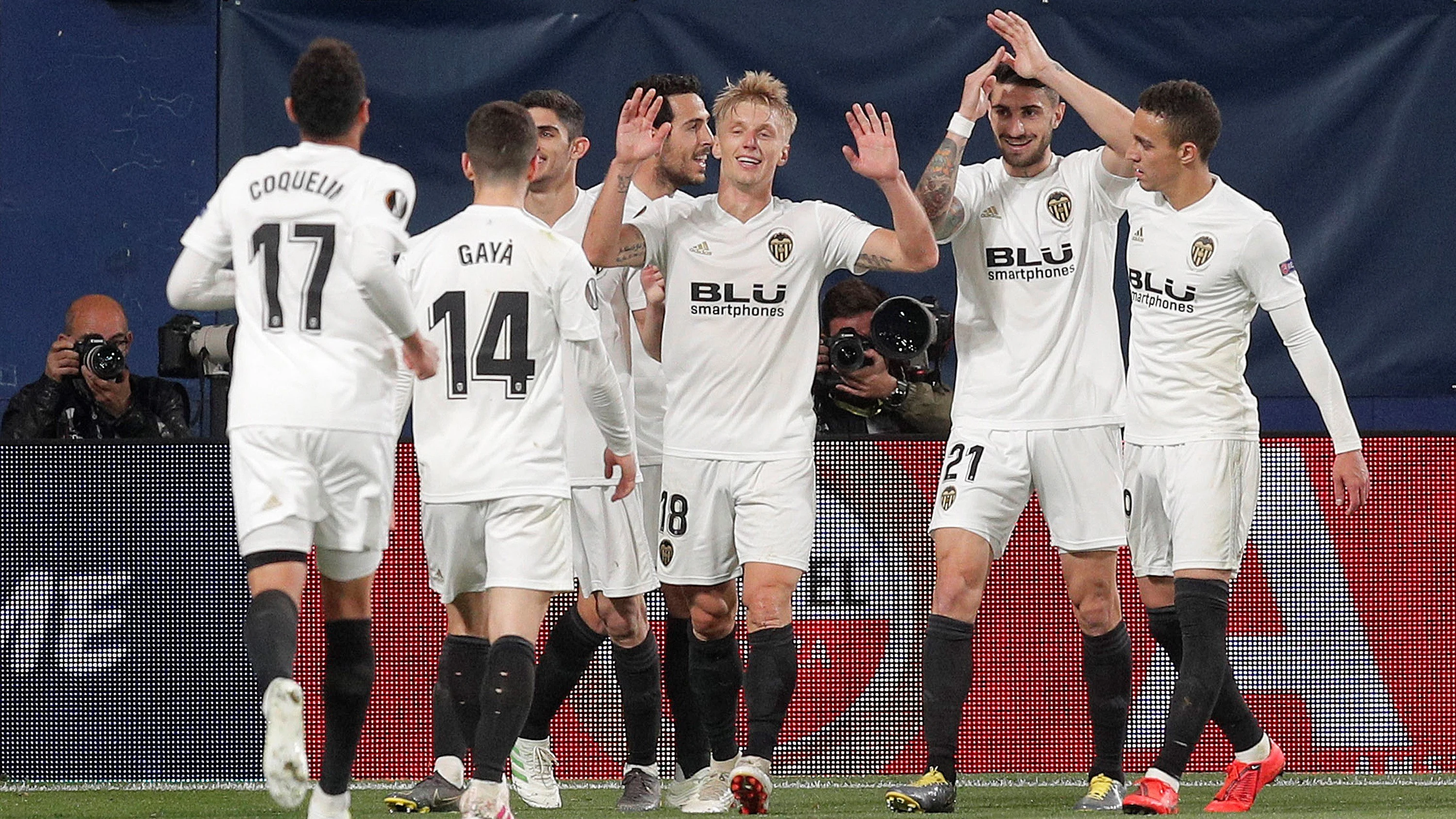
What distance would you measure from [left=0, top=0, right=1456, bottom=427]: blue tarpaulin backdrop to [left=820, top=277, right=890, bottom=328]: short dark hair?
47.8 inches

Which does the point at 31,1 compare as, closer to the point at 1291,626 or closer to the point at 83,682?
the point at 83,682

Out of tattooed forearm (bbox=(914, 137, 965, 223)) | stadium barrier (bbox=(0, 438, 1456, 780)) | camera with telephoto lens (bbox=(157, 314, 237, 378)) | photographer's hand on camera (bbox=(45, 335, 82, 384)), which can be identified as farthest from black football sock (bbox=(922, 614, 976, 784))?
photographer's hand on camera (bbox=(45, 335, 82, 384))

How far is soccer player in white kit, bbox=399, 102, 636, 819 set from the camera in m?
5.29

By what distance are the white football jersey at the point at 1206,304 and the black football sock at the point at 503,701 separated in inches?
83.1

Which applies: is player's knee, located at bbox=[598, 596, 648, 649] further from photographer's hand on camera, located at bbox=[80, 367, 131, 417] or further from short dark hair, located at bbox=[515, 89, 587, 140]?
photographer's hand on camera, located at bbox=[80, 367, 131, 417]

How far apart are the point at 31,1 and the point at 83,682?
13.4 feet

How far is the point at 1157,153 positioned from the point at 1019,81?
1.73 feet

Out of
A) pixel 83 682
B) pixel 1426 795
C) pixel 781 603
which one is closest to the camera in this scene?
pixel 781 603

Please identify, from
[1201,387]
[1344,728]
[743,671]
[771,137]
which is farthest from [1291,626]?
[771,137]

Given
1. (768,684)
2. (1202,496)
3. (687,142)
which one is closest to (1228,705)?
(1202,496)

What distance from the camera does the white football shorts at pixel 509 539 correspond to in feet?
17.3

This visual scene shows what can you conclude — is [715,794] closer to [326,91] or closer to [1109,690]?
[1109,690]

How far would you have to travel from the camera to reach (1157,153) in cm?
596

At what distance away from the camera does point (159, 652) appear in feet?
22.8
